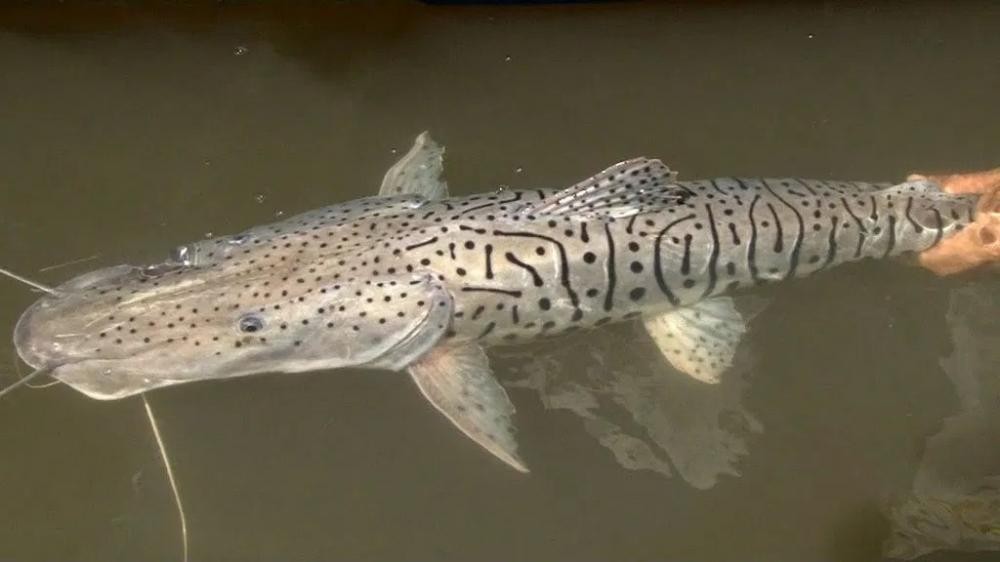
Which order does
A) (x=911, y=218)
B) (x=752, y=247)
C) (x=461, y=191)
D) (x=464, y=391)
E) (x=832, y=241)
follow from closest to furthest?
(x=464, y=391) → (x=752, y=247) → (x=832, y=241) → (x=911, y=218) → (x=461, y=191)

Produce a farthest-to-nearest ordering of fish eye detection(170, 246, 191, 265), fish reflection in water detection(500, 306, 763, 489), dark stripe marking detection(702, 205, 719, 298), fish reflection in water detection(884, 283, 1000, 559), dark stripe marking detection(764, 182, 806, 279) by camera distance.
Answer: fish reflection in water detection(500, 306, 763, 489)
fish reflection in water detection(884, 283, 1000, 559)
dark stripe marking detection(764, 182, 806, 279)
dark stripe marking detection(702, 205, 719, 298)
fish eye detection(170, 246, 191, 265)

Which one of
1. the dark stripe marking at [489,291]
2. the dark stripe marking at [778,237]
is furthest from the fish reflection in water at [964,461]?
the dark stripe marking at [489,291]

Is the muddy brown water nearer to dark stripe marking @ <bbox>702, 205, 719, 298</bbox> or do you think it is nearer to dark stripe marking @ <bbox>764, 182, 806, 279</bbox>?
dark stripe marking @ <bbox>764, 182, 806, 279</bbox>

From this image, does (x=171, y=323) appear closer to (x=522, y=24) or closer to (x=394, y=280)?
(x=394, y=280)

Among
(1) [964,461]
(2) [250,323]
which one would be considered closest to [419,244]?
(2) [250,323]

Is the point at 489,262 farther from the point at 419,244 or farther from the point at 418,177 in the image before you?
the point at 418,177

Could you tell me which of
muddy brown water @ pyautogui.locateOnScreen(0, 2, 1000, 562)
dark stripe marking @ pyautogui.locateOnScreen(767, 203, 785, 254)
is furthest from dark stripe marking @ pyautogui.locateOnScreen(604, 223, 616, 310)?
muddy brown water @ pyautogui.locateOnScreen(0, 2, 1000, 562)
